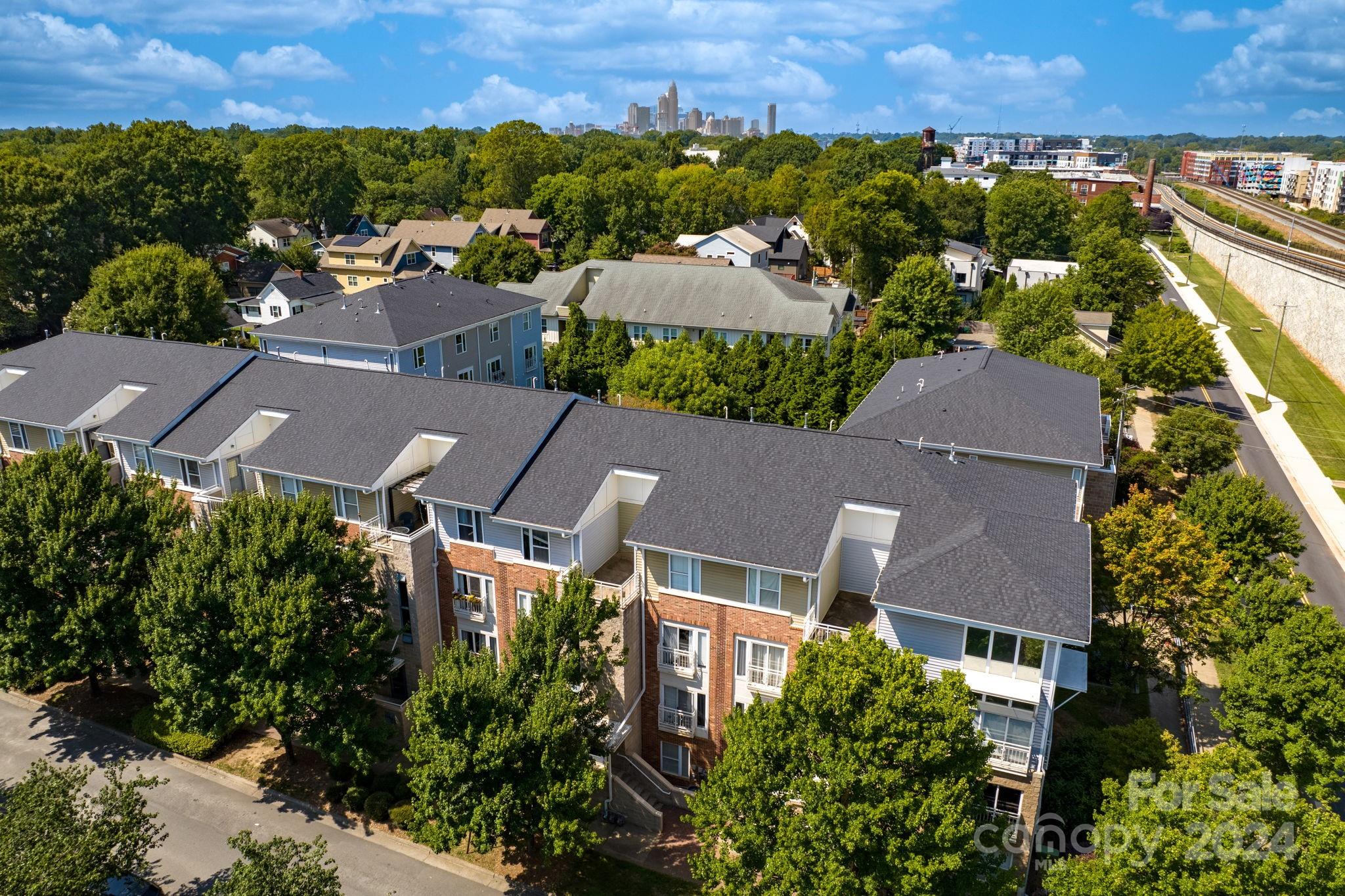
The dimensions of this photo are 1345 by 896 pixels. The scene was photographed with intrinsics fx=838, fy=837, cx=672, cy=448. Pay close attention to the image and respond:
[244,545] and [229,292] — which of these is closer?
[244,545]

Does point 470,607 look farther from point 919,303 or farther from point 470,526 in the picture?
point 919,303

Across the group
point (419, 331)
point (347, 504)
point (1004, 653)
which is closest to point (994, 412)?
point (1004, 653)

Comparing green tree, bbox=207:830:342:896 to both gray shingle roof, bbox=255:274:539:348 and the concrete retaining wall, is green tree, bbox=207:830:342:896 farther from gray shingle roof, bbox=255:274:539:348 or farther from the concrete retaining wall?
the concrete retaining wall

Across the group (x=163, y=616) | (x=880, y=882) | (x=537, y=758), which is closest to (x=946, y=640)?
(x=880, y=882)

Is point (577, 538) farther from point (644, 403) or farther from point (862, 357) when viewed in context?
point (862, 357)

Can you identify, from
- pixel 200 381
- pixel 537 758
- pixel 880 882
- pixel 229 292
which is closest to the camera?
pixel 880 882

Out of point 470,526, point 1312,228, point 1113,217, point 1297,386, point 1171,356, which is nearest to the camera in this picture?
point 470,526

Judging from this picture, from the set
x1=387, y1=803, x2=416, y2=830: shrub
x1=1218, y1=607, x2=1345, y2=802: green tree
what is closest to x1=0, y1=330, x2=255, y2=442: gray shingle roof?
x1=387, y1=803, x2=416, y2=830: shrub
